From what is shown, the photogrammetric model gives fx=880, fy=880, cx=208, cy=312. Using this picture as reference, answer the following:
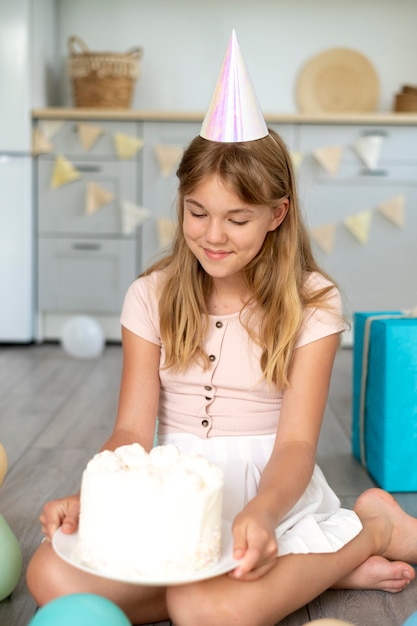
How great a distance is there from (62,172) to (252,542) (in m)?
2.97

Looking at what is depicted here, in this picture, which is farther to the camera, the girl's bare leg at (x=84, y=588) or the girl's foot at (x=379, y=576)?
the girl's foot at (x=379, y=576)

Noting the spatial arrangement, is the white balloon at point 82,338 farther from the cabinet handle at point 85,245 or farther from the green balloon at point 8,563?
the green balloon at point 8,563

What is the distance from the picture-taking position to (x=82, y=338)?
367 cm

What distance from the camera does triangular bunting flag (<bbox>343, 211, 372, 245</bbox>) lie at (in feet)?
12.7

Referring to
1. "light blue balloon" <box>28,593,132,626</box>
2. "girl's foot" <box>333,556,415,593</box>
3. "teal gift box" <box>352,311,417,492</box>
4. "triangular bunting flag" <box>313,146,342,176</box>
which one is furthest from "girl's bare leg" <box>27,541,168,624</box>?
"triangular bunting flag" <box>313,146,342,176</box>

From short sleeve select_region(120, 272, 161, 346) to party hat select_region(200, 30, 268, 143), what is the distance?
0.32m

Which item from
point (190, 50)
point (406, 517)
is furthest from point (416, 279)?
point (406, 517)

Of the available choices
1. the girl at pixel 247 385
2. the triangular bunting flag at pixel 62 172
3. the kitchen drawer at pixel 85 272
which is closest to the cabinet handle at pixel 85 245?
the kitchen drawer at pixel 85 272

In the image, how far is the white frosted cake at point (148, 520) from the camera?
108cm

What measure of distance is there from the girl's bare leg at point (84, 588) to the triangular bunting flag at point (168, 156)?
107 inches

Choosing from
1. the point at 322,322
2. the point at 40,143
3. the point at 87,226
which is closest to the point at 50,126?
the point at 40,143

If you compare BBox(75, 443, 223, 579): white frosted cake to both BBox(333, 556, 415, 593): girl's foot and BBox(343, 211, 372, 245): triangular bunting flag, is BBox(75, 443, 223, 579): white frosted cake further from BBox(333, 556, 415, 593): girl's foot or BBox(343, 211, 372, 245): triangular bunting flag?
BBox(343, 211, 372, 245): triangular bunting flag

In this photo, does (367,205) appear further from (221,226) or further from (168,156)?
(221,226)

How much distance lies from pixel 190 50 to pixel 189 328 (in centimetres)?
308
